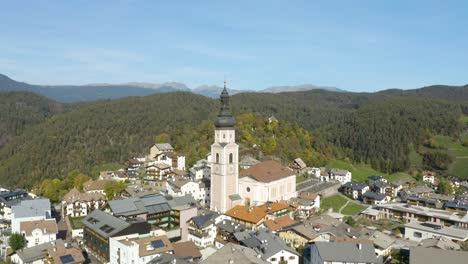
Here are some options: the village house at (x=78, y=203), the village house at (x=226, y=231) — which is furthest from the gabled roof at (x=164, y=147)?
the village house at (x=226, y=231)

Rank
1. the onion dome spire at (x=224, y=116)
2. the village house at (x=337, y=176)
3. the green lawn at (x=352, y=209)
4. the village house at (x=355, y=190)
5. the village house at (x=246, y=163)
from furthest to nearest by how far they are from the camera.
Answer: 1. the village house at (x=337, y=176)
2. the village house at (x=246, y=163)
3. the village house at (x=355, y=190)
4. the green lawn at (x=352, y=209)
5. the onion dome spire at (x=224, y=116)

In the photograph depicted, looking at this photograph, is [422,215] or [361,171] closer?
[422,215]

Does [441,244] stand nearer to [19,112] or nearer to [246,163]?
[246,163]

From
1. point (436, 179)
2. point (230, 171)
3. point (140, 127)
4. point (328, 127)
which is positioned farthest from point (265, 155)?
point (328, 127)

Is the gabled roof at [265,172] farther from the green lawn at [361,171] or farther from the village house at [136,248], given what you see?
the green lawn at [361,171]

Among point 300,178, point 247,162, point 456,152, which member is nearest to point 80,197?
point 247,162

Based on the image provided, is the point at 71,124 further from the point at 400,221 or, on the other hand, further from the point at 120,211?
the point at 400,221

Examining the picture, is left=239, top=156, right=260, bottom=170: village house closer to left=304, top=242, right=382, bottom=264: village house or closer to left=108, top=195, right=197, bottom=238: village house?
left=108, top=195, right=197, bottom=238: village house
